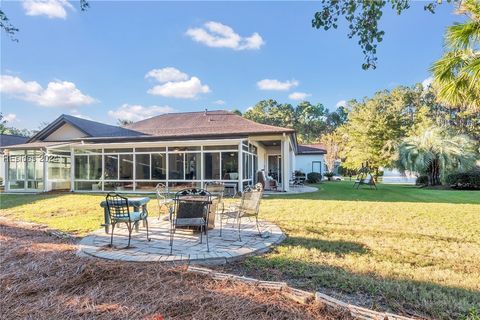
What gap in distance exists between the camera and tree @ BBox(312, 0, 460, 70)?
3.46 meters

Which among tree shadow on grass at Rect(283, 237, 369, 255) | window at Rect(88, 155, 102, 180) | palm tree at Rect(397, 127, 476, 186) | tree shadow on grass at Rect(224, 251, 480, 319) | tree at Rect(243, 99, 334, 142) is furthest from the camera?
tree at Rect(243, 99, 334, 142)

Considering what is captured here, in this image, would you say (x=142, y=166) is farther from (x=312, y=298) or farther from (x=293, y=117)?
(x=293, y=117)

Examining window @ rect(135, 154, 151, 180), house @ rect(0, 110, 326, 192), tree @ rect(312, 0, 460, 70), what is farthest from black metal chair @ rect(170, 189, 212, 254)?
window @ rect(135, 154, 151, 180)

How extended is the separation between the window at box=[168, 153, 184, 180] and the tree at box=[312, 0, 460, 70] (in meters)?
12.3

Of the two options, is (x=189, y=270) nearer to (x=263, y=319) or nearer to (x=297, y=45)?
(x=263, y=319)

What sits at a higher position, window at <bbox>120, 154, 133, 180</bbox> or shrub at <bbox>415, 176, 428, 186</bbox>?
window at <bbox>120, 154, 133, 180</bbox>

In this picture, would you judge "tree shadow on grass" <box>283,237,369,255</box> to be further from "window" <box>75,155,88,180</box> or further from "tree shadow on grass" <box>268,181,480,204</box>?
"window" <box>75,155,88,180</box>

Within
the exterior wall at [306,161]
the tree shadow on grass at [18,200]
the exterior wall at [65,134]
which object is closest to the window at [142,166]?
the tree shadow on grass at [18,200]

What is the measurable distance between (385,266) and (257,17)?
453 inches

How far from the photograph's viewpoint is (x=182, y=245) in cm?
507

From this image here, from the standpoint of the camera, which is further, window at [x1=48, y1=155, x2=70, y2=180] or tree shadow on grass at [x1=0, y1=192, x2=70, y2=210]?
window at [x1=48, y1=155, x2=70, y2=180]

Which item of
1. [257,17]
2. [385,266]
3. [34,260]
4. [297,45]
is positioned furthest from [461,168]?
[34,260]

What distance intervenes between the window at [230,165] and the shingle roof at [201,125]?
1474mm

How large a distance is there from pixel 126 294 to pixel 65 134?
19453 mm
